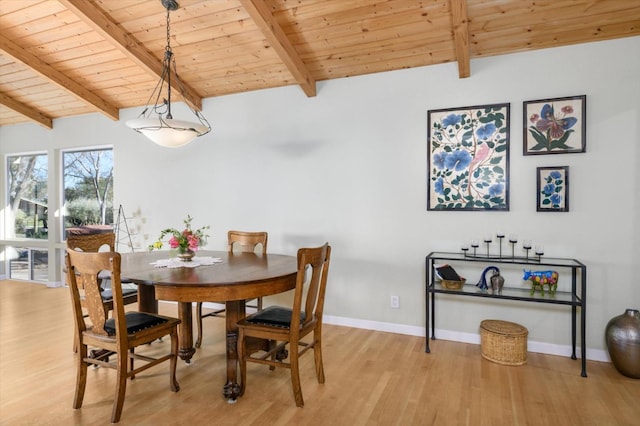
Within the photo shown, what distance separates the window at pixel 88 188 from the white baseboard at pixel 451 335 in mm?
3617

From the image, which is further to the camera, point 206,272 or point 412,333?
point 412,333

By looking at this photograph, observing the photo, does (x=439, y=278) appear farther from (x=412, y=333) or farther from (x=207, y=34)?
(x=207, y=34)

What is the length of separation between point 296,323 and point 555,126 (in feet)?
8.37

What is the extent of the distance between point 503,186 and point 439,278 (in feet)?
3.09

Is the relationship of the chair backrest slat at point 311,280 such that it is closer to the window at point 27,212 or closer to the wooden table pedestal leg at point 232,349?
the wooden table pedestal leg at point 232,349

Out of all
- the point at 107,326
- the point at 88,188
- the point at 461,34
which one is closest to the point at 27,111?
the point at 88,188

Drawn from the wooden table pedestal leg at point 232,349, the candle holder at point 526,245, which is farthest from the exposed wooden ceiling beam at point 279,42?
the candle holder at point 526,245

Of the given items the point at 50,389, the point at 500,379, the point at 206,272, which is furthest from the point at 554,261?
the point at 50,389

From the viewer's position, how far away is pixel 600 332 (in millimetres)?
2971

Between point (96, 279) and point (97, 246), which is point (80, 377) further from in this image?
point (97, 246)

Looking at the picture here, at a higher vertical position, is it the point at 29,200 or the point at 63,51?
the point at 63,51

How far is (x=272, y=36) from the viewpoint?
3041 millimetres

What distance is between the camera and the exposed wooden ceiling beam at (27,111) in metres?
4.92

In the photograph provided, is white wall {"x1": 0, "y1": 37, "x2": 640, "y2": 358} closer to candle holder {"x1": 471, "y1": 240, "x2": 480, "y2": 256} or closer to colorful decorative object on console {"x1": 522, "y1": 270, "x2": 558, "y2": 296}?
candle holder {"x1": 471, "y1": 240, "x2": 480, "y2": 256}
